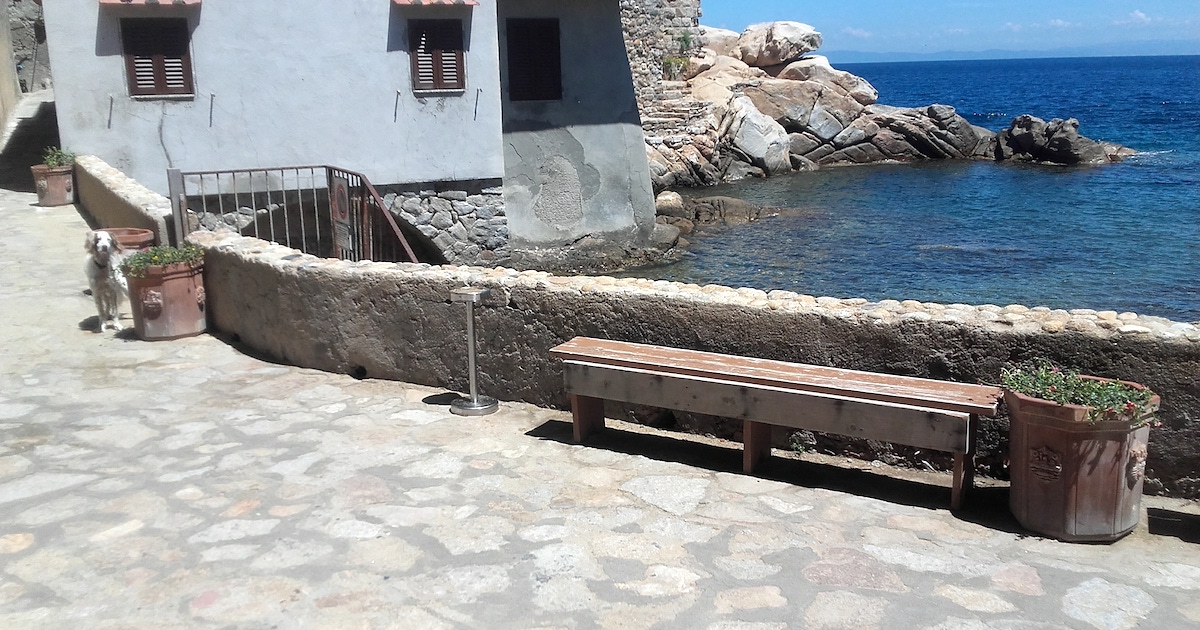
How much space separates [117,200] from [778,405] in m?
9.06

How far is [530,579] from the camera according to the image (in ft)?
13.8

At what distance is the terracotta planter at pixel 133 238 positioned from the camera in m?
9.02

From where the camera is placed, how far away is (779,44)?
4175 centimetres

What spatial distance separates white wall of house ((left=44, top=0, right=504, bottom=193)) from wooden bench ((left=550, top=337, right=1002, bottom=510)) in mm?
11793

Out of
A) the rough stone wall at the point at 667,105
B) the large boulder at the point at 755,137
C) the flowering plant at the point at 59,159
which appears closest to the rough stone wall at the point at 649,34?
the rough stone wall at the point at 667,105

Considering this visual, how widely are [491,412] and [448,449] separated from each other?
694 mm

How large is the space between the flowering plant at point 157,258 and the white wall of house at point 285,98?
8005 mm

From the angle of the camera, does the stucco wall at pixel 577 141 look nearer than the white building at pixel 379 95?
No

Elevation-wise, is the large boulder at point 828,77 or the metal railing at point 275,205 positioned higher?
the large boulder at point 828,77

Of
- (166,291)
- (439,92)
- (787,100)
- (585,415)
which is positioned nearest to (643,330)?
(585,415)

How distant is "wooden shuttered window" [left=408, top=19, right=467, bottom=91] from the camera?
669 inches

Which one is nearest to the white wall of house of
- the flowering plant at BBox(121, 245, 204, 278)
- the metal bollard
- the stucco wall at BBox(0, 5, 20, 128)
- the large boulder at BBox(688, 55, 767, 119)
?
the stucco wall at BBox(0, 5, 20, 128)

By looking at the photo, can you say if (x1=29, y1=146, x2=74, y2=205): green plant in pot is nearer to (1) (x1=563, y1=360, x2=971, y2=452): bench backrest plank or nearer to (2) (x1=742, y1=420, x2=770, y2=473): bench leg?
(1) (x1=563, y1=360, x2=971, y2=452): bench backrest plank

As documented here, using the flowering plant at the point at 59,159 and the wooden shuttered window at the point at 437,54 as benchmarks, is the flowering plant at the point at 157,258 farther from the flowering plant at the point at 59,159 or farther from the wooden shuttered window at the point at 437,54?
the wooden shuttered window at the point at 437,54
